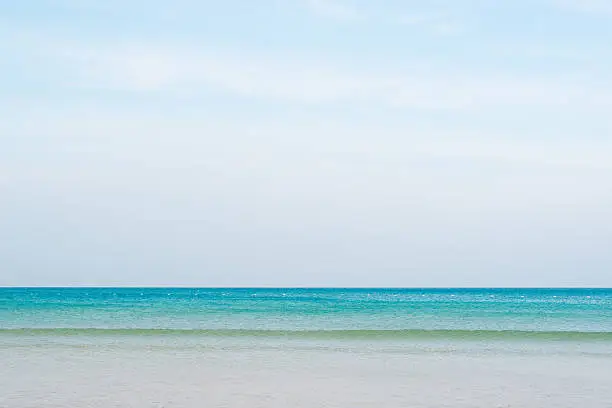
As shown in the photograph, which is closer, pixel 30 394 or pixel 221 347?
pixel 30 394

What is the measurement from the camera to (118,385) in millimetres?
14062

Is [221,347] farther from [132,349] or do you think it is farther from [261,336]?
[261,336]

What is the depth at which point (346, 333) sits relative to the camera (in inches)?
1034

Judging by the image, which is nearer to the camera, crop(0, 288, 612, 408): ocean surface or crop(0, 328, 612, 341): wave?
crop(0, 288, 612, 408): ocean surface

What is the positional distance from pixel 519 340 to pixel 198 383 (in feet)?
40.3

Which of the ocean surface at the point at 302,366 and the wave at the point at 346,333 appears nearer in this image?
the ocean surface at the point at 302,366

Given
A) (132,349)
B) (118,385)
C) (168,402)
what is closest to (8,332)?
(132,349)

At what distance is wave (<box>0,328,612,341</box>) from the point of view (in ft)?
80.4

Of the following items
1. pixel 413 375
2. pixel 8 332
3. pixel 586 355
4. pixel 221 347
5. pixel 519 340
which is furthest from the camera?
pixel 8 332

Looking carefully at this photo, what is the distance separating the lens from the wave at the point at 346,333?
24.5m

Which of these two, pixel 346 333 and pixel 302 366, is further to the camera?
pixel 346 333

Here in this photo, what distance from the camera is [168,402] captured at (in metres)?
12.5

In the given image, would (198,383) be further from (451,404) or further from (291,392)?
(451,404)

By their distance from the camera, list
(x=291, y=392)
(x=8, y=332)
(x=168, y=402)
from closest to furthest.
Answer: (x=168, y=402) → (x=291, y=392) → (x=8, y=332)
